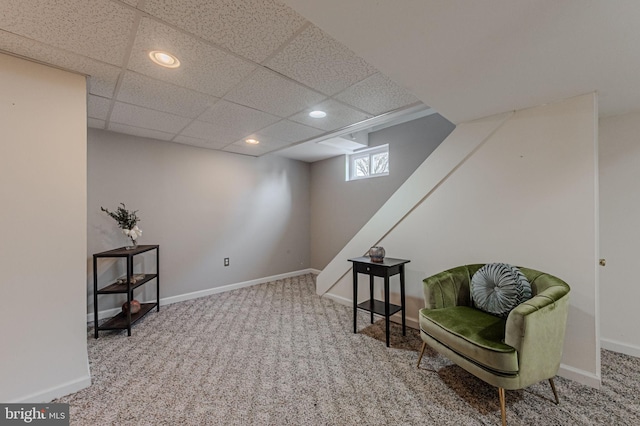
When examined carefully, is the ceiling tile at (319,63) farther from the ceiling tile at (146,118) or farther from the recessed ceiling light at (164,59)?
the ceiling tile at (146,118)

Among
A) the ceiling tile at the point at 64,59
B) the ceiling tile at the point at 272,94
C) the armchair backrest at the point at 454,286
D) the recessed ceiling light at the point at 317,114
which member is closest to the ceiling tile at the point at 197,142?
the ceiling tile at the point at 64,59

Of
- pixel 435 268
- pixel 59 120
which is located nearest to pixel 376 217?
pixel 435 268

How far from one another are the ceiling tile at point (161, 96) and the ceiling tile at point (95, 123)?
2.58 ft

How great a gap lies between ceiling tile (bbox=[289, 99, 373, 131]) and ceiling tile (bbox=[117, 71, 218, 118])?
892 millimetres

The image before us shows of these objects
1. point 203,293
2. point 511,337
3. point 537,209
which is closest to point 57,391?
point 203,293

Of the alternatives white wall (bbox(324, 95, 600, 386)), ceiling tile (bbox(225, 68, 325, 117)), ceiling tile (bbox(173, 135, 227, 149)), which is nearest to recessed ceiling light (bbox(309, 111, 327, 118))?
ceiling tile (bbox(225, 68, 325, 117))

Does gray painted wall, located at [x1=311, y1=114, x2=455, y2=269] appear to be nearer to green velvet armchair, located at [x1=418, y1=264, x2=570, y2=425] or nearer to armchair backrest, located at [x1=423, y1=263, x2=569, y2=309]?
armchair backrest, located at [x1=423, y1=263, x2=569, y2=309]

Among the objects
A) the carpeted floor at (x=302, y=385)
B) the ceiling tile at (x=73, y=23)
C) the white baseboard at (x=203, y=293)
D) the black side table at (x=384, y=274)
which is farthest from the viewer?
the white baseboard at (x=203, y=293)

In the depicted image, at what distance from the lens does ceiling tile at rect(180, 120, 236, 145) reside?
2.84m

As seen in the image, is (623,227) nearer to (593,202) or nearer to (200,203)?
(593,202)

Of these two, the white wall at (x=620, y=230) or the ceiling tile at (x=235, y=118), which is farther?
the ceiling tile at (x=235, y=118)

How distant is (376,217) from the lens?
10.00 feet

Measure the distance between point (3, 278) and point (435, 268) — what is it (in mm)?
3311

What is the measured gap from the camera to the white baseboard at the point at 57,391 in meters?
1.59
